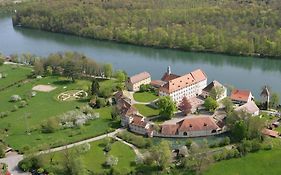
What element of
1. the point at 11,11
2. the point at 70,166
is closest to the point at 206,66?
the point at 70,166

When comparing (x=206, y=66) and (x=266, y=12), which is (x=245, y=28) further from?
(x=206, y=66)

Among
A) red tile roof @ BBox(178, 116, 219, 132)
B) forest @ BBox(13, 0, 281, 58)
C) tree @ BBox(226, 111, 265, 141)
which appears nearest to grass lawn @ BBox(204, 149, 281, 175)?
tree @ BBox(226, 111, 265, 141)

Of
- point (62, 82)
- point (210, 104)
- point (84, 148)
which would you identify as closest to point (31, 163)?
point (84, 148)

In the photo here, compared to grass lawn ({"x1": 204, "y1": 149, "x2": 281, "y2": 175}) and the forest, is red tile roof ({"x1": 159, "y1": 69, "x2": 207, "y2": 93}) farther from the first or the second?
the forest

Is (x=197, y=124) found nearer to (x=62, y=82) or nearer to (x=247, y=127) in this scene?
(x=247, y=127)

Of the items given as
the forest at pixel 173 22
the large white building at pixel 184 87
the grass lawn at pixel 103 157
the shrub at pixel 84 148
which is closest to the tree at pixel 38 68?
the large white building at pixel 184 87
